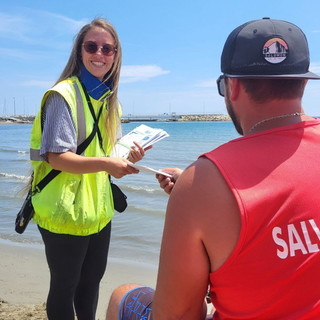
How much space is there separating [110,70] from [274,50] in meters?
1.69

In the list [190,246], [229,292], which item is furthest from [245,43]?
[229,292]

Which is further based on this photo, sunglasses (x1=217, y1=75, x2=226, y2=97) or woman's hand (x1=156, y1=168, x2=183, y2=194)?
woman's hand (x1=156, y1=168, x2=183, y2=194)

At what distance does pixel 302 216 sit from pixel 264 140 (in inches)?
10.9

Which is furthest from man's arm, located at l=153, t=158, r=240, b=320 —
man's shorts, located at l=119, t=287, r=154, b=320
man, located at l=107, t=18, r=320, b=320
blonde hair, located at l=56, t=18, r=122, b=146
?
blonde hair, located at l=56, t=18, r=122, b=146

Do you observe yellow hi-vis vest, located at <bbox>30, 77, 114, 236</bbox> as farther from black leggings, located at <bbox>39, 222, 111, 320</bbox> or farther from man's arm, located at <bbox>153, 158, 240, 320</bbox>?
man's arm, located at <bbox>153, 158, 240, 320</bbox>

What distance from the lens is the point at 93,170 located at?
2.55 metres

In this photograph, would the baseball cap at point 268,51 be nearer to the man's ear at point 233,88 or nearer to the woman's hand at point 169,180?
the man's ear at point 233,88

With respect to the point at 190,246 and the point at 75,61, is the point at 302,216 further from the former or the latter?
the point at 75,61

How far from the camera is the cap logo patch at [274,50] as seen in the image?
1.46 metres

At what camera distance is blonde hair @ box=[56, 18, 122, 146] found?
2.85 meters

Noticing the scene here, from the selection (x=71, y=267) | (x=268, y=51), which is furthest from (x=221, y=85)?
(x=71, y=267)

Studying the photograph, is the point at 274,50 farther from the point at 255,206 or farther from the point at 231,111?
the point at 255,206

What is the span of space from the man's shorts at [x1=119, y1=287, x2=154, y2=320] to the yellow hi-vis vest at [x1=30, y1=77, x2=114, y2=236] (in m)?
0.71

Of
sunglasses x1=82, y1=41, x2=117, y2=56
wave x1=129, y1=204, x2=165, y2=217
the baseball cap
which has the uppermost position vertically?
sunglasses x1=82, y1=41, x2=117, y2=56
